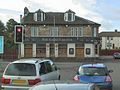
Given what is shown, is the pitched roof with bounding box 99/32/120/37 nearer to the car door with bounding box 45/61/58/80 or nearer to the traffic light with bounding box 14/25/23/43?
the traffic light with bounding box 14/25/23/43

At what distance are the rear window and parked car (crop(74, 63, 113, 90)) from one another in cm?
223

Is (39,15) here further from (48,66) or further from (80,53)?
(48,66)

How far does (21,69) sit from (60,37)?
6719cm

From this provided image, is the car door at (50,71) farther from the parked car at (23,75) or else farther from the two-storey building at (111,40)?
the two-storey building at (111,40)

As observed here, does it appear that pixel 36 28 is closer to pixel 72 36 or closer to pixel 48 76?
pixel 72 36

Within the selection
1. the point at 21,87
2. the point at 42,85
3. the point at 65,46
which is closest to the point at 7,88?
the point at 21,87

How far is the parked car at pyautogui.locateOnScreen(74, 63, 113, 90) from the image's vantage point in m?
16.9

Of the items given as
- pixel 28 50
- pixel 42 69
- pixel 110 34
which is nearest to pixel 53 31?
pixel 28 50

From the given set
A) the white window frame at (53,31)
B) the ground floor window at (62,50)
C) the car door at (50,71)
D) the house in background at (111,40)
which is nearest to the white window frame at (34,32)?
the white window frame at (53,31)

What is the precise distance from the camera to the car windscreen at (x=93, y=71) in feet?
56.9

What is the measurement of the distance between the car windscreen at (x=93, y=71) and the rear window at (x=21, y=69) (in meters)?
2.62

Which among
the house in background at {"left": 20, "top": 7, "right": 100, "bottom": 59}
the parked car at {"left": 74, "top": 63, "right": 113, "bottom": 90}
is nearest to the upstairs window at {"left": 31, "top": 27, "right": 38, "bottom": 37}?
the house in background at {"left": 20, "top": 7, "right": 100, "bottom": 59}

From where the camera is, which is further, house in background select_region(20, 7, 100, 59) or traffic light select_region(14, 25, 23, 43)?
house in background select_region(20, 7, 100, 59)

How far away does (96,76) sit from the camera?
56.3 feet
